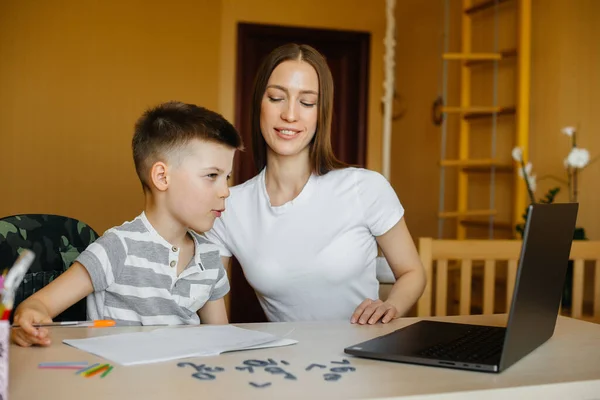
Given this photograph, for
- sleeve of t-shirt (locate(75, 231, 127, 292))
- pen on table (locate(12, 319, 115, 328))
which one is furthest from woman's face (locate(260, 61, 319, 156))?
pen on table (locate(12, 319, 115, 328))

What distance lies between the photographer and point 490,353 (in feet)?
3.72

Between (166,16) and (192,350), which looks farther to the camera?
(166,16)

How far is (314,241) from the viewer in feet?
6.03

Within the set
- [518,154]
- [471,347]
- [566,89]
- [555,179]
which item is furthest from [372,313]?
[566,89]

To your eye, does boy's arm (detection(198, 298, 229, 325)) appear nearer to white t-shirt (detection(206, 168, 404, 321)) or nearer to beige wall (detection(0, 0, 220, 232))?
white t-shirt (detection(206, 168, 404, 321))

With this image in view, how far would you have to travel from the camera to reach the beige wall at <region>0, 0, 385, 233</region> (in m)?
4.14

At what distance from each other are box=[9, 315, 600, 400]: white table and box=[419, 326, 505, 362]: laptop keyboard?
0.14 feet

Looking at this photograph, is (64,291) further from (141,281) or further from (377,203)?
(377,203)

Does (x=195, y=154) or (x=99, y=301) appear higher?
(x=195, y=154)

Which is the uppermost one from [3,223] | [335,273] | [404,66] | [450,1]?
[450,1]

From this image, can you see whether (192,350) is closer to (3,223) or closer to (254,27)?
(3,223)

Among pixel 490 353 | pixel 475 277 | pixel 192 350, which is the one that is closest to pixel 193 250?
pixel 192 350

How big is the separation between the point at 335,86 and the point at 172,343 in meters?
3.81

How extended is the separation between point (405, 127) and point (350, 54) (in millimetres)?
632
